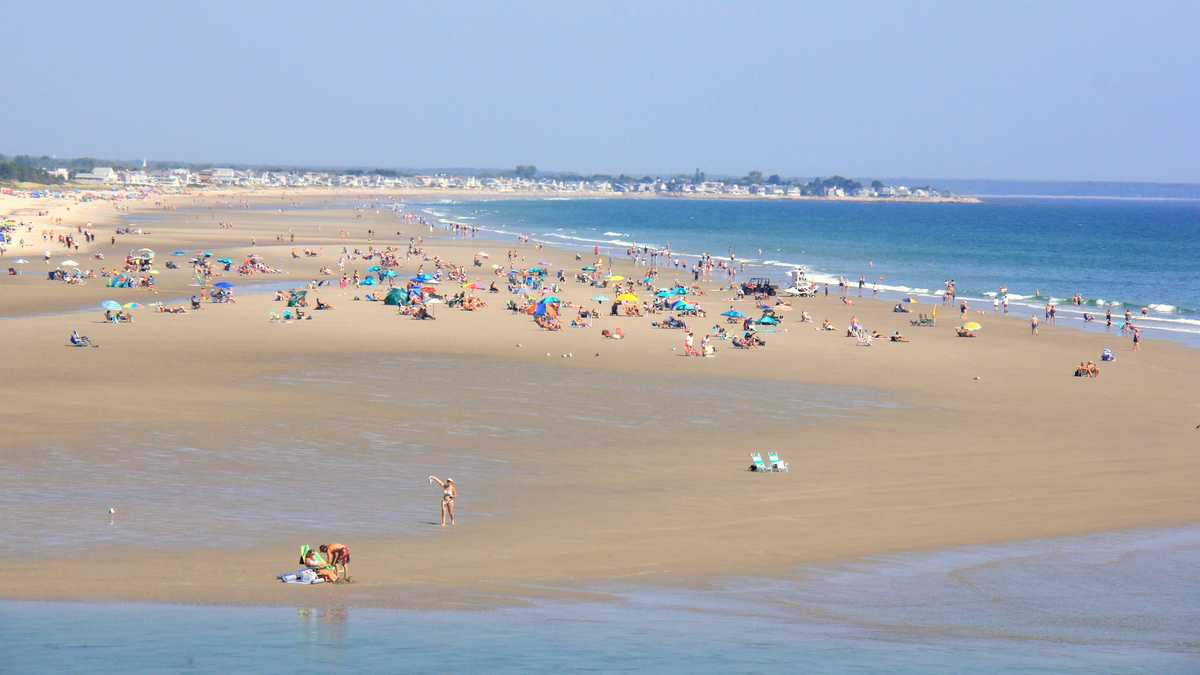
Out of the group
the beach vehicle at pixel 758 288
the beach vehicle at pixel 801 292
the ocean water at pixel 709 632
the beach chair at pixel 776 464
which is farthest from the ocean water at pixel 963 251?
the ocean water at pixel 709 632

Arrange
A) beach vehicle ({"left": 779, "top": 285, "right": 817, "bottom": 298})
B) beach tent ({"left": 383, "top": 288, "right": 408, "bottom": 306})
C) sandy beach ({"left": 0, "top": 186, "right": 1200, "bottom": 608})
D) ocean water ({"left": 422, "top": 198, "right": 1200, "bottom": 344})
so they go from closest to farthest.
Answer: sandy beach ({"left": 0, "top": 186, "right": 1200, "bottom": 608}), beach tent ({"left": 383, "top": 288, "right": 408, "bottom": 306}), beach vehicle ({"left": 779, "top": 285, "right": 817, "bottom": 298}), ocean water ({"left": 422, "top": 198, "right": 1200, "bottom": 344})

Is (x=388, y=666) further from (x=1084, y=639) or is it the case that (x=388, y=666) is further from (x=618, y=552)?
(x=1084, y=639)

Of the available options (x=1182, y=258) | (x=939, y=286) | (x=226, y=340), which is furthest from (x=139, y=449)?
(x=1182, y=258)

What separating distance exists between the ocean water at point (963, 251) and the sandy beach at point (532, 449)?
19604mm

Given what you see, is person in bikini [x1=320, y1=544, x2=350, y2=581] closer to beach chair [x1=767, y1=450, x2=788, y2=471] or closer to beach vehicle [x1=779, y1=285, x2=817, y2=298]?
beach chair [x1=767, y1=450, x2=788, y2=471]

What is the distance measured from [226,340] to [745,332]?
56.4 feet

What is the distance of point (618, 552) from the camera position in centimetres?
1866

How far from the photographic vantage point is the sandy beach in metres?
18.0

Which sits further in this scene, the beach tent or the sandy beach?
the beach tent

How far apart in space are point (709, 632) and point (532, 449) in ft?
36.9

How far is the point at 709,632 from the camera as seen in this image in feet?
49.5

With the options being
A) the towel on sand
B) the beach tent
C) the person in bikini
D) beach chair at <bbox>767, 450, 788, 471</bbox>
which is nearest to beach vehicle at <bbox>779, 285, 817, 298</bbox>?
the beach tent

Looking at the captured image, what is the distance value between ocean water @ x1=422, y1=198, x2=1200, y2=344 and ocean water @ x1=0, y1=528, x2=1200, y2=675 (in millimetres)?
34897

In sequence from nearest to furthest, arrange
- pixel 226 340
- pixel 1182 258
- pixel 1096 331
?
pixel 226 340 → pixel 1096 331 → pixel 1182 258
